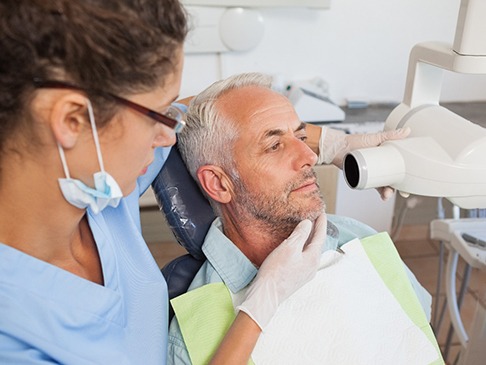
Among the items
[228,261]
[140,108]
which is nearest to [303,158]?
[228,261]

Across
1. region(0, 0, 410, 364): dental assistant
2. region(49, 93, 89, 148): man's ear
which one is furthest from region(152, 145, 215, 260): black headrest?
region(49, 93, 89, 148): man's ear

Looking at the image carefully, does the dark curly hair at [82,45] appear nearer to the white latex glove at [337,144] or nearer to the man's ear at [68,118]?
the man's ear at [68,118]

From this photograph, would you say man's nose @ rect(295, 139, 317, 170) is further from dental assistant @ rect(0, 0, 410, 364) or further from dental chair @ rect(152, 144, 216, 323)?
dental assistant @ rect(0, 0, 410, 364)

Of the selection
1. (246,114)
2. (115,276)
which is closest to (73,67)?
(115,276)

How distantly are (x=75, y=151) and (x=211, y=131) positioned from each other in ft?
1.92

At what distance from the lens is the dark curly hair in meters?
0.60

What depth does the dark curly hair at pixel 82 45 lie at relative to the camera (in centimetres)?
60

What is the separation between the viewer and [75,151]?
2.30 ft

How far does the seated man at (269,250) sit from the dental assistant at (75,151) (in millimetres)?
208

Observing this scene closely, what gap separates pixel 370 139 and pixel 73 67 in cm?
83

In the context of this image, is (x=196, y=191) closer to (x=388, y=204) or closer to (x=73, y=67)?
(x=73, y=67)

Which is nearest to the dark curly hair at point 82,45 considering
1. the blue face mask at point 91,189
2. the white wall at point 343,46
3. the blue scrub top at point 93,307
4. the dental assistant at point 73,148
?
the dental assistant at point 73,148

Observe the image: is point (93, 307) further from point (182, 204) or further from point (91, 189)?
point (182, 204)

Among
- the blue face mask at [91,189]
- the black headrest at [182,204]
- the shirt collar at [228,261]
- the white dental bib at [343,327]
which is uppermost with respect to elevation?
the blue face mask at [91,189]
